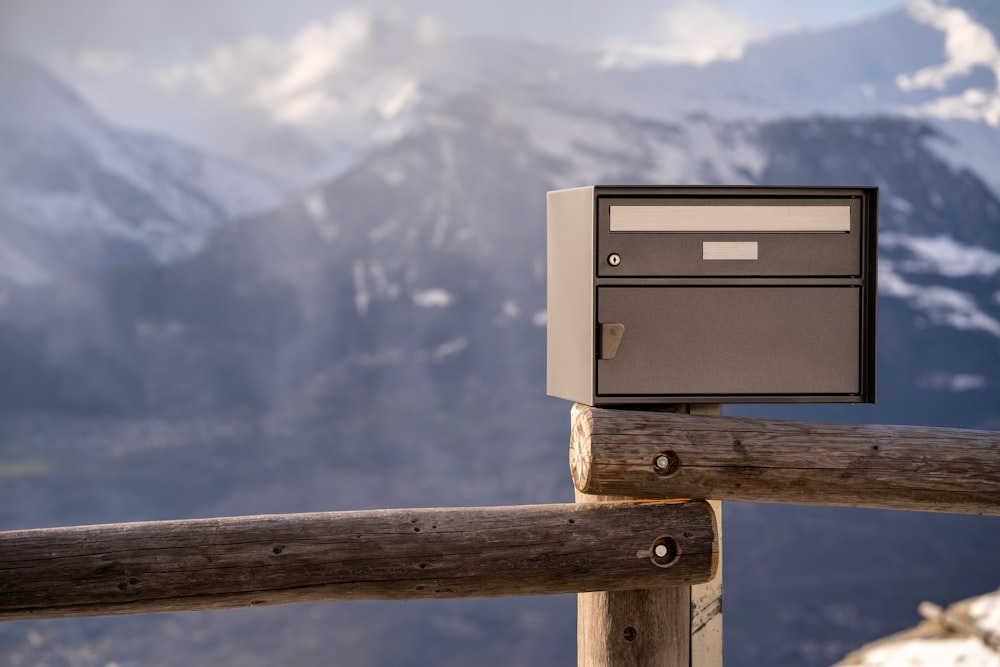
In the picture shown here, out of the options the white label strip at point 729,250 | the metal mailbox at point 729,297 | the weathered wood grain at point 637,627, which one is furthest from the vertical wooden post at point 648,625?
the white label strip at point 729,250

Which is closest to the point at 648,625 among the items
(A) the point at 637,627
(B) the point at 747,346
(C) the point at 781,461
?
(A) the point at 637,627

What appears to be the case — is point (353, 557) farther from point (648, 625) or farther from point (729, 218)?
point (729, 218)

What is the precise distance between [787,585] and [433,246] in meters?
10.5

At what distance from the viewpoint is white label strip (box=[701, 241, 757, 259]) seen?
1.60m

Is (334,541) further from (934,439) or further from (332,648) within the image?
(332,648)

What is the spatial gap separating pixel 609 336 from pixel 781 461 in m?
0.37

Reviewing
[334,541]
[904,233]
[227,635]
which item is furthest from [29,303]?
[334,541]

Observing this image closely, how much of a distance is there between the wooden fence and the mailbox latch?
104 millimetres

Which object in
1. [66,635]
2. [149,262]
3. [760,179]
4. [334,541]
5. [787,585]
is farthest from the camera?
[760,179]

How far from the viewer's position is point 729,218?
1588 millimetres

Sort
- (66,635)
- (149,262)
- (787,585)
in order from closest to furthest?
(66,635), (787,585), (149,262)

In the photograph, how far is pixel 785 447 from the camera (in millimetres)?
1649

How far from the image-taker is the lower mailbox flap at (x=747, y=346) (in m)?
1.61

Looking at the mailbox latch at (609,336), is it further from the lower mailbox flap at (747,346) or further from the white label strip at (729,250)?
the white label strip at (729,250)
